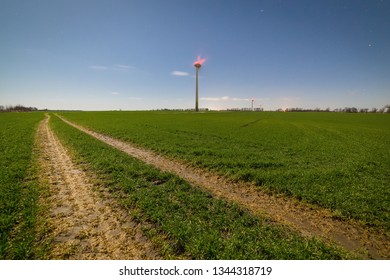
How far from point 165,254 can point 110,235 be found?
68.5 inches

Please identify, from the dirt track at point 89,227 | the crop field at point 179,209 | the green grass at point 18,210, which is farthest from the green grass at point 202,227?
the green grass at point 18,210

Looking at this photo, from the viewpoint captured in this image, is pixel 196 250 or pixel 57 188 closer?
pixel 196 250

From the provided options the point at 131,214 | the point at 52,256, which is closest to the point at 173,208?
the point at 131,214

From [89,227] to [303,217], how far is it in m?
6.92

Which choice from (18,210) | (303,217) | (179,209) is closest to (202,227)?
(179,209)

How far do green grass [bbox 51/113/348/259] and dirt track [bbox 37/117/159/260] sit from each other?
1.50 feet

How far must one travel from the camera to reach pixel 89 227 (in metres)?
5.86

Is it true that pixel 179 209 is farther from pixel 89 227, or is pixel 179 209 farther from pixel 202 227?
pixel 89 227

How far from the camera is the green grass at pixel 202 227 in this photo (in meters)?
5.00

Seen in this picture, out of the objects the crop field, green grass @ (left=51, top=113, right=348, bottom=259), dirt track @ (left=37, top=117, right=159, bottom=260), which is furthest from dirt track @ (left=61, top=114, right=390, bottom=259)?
dirt track @ (left=37, top=117, right=159, bottom=260)

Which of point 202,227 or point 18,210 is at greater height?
point 18,210

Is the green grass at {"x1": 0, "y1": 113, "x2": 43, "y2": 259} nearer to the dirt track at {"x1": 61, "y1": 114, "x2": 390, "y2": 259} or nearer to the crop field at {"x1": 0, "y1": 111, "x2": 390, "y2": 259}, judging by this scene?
the crop field at {"x1": 0, "y1": 111, "x2": 390, "y2": 259}
